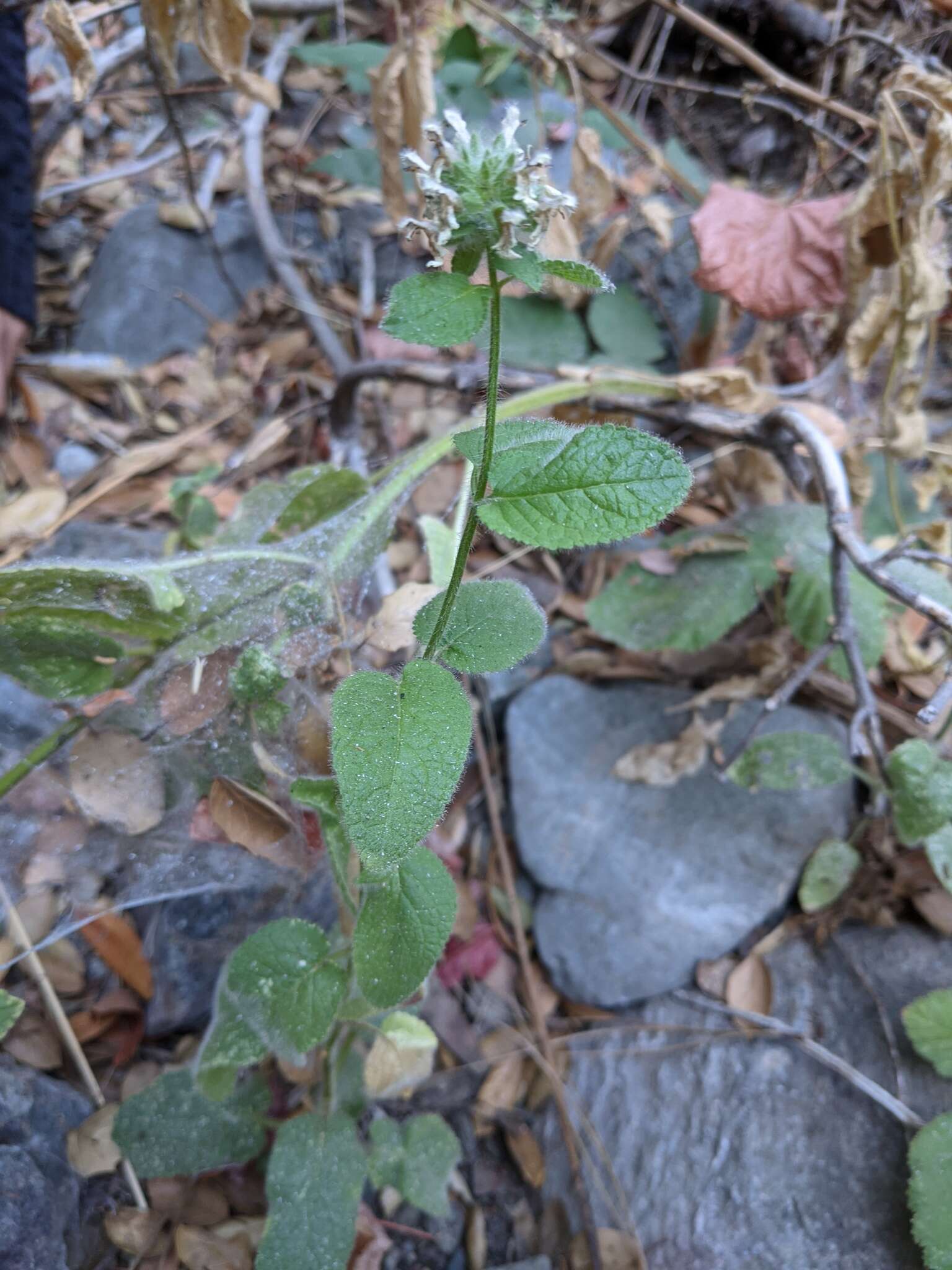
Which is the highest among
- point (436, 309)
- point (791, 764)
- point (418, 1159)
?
point (436, 309)

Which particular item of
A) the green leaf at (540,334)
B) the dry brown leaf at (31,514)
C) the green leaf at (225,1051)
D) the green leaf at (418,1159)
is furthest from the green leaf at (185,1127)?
the green leaf at (540,334)

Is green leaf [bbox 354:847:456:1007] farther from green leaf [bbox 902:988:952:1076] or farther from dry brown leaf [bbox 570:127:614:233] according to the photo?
dry brown leaf [bbox 570:127:614:233]

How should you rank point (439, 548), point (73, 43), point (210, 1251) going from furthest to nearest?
point (73, 43)
point (439, 548)
point (210, 1251)

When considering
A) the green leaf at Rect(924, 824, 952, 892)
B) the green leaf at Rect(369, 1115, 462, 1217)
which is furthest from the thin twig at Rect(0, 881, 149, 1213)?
the green leaf at Rect(924, 824, 952, 892)

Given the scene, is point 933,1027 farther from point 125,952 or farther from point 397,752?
point 125,952

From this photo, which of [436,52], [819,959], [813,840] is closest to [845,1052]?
[819,959]

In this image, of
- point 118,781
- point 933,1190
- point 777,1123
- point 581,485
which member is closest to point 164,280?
point 118,781
